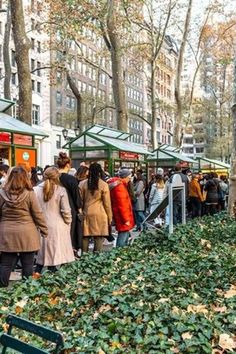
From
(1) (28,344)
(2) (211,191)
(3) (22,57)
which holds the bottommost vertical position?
(1) (28,344)

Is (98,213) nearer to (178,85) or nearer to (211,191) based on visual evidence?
(211,191)

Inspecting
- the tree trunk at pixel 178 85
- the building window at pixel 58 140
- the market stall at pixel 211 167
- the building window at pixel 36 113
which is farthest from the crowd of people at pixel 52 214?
the building window at pixel 58 140

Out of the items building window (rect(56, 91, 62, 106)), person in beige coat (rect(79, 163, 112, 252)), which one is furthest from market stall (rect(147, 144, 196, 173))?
building window (rect(56, 91, 62, 106))

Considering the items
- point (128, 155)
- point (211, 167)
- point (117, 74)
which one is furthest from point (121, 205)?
point (211, 167)

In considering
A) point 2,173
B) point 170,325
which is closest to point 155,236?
point 2,173

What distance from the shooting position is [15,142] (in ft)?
40.6

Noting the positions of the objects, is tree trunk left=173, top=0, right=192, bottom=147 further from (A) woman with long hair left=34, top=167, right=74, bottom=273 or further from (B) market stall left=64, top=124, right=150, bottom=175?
(A) woman with long hair left=34, top=167, right=74, bottom=273

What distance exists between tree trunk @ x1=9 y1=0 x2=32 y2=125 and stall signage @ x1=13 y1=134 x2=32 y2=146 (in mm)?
2176

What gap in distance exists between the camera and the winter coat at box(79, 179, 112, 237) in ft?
29.0

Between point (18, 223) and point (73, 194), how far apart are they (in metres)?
1.48

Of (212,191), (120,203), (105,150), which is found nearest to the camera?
(120,203)

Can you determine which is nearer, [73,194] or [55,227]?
[55,227]

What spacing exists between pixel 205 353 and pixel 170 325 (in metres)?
0.47

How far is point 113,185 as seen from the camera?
32.4ft
